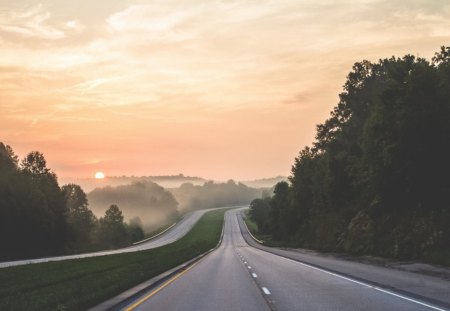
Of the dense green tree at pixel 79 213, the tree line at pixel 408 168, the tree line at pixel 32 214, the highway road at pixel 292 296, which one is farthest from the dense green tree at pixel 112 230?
the highway road at pixel 292 296

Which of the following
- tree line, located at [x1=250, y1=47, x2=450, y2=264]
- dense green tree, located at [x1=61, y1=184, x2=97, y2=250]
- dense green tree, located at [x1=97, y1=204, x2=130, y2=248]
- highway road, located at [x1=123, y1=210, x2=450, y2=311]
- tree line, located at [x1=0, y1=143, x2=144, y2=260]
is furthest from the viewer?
dense green tree, located at [x1=97, y1=204, x2=130, y2=248]

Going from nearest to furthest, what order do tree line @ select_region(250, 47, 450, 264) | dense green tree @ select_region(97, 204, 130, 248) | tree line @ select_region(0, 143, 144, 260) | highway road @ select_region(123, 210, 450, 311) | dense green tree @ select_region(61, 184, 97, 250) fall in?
1. highway road @ select_region(123, 210, 450, 311)
2. tree line @ select_region(250, 47, 450, 264)
3. tree line @ select_region(0, 143, 144, 260)
4. dense green tree @ select_region(61, 184, 97, 250)
5. dense green tree @ select_region(97, 204, 130, 248)

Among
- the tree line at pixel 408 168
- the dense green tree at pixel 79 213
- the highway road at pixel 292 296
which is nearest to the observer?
the highway road at pixel 292 296

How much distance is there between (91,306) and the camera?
14391 millimetres

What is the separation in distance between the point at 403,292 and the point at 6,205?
237ft

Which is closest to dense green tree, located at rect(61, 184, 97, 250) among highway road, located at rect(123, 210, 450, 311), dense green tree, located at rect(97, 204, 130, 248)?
dense green tree, located at rect(97, 204, 130, 248)

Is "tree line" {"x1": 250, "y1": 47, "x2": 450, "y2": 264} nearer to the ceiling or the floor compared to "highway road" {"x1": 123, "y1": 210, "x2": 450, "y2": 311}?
nearer to the ceiling

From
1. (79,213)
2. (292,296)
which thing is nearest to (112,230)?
(79,213)

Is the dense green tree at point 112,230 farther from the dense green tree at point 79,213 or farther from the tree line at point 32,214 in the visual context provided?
the tree line at point 32,214

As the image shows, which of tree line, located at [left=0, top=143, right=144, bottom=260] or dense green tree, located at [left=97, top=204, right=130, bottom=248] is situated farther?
dense green tree, located at [left=97, top=204, right=130, bottom=248]

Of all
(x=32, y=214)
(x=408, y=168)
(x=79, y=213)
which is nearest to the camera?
(x=408, y=168)

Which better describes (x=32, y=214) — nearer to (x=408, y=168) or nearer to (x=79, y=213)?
(x=79, y=213)

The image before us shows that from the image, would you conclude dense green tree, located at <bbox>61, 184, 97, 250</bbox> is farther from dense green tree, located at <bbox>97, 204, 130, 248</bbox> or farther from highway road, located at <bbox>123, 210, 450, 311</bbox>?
highway road, located at <bbox>123, 210, 450, 311</bbox>

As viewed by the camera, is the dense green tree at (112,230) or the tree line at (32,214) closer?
the tree line at (32,214)
